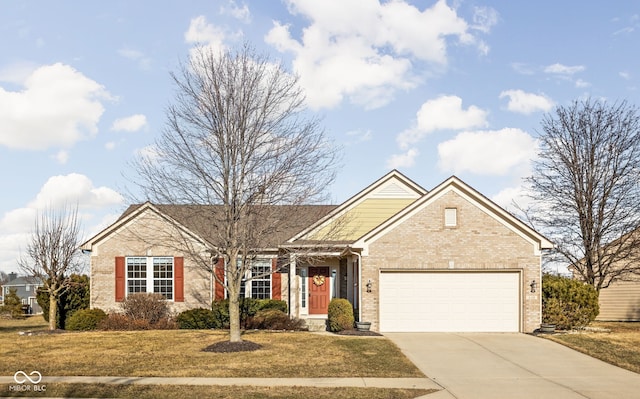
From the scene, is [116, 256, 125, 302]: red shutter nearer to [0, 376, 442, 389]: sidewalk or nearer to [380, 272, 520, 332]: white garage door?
[380, 272, 520, 332]: white garage door

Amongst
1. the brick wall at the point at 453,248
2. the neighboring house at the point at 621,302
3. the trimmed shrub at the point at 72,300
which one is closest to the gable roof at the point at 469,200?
the brick wall at the point at 453,248

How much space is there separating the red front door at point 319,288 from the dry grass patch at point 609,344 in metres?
9.93

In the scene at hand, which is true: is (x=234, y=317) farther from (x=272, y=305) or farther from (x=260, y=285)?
(x=260, y=285)

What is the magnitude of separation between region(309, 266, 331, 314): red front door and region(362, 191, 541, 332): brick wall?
5.34 meters

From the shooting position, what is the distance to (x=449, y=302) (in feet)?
73.9

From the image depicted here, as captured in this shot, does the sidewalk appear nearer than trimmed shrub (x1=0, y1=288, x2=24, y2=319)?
Yes

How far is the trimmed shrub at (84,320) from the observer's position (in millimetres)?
24203

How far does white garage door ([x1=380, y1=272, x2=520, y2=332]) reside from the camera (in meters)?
22.4

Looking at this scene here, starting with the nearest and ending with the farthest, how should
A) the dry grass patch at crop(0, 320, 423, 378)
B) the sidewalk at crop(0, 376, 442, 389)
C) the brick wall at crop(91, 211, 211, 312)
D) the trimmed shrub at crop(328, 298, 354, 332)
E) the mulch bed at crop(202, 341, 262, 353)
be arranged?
1. the sidewalk at crop(0, 376, 442, 389)
2. the dry grass patch at crop(0, 320, 423, 378)
3. the mulch bed at crop(202, 341, 262, 353)
4. the trimmed shrub at crop(328, 298, 354, 332)
5. the brick wall at crop(91, 211, 211, 312)

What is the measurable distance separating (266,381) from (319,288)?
14.4m

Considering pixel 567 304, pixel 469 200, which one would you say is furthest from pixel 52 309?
pixel 567 304

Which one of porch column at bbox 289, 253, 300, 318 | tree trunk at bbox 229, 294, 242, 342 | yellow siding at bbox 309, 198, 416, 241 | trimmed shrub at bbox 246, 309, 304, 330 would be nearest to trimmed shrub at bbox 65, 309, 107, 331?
trimmed shrub at bbox 246, 309, 304, 330

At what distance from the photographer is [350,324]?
22125mm

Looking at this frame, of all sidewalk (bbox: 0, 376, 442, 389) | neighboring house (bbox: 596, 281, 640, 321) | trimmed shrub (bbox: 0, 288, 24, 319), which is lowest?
trimmed shrub (bbox: 0, 288, 24, 319)
